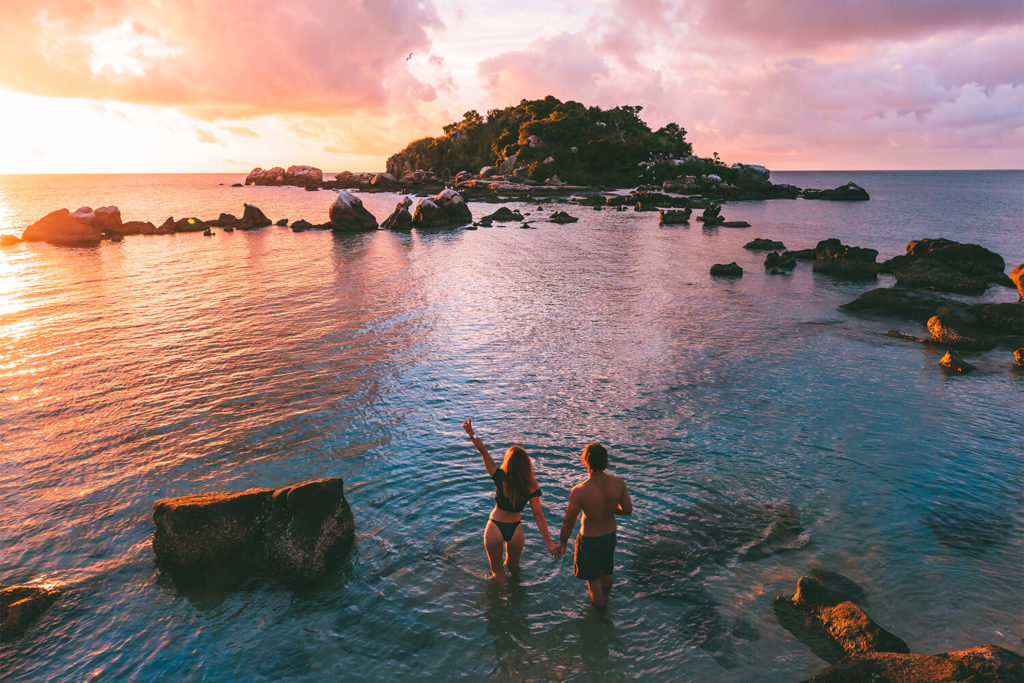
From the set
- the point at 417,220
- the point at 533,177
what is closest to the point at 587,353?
the point at 417,220

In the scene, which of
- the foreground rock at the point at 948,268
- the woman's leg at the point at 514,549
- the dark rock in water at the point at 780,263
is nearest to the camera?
the woman's leg at the point at 514,549

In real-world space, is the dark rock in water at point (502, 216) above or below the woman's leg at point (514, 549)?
above

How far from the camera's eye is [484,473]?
11.8 m

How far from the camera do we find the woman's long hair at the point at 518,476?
7372mm

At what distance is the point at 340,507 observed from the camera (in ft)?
29.8

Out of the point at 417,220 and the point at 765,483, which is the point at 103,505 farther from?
the point at 417,220

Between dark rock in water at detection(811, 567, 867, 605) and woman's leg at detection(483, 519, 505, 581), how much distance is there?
199 inches

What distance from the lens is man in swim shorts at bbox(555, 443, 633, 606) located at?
707cm

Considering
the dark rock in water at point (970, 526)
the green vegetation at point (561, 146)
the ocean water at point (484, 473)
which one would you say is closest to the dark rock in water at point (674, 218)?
the ocean water at point (484, 473)

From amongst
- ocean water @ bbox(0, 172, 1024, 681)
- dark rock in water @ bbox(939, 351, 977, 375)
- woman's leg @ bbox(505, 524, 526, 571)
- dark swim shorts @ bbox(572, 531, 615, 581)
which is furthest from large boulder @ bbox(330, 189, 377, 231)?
dark swim shorts @ bbox(572, 531, 615, 581)

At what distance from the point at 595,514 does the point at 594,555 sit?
0.73 m

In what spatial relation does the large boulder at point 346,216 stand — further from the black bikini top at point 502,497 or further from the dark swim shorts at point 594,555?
the dark swim shorts at point 594,555

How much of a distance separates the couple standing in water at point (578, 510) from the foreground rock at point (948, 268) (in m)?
35.0

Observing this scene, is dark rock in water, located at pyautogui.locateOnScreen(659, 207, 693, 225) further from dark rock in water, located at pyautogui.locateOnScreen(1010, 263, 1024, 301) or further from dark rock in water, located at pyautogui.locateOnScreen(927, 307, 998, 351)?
dark rock in water, located at pyautogui.locateOnScreen(927, 307, 998, 351)
